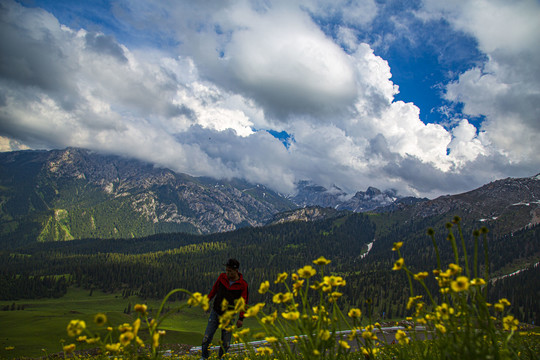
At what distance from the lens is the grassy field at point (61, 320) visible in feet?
164

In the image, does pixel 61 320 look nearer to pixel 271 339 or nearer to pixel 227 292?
pixel 227 292

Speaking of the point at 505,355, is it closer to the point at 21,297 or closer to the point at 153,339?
the point at 153,339

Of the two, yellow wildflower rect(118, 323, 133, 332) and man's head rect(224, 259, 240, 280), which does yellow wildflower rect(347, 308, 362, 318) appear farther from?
man's head rect(224, 259, 240, 280)

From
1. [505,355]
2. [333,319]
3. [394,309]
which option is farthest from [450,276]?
[394,309]

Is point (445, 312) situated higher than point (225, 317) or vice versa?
point (445, 312)

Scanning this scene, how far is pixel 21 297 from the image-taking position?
18388 centimetres

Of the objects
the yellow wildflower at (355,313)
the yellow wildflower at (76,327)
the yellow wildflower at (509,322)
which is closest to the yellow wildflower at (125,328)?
the yellow wildflower at (76,327)

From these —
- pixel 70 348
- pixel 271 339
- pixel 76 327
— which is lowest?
pixel 70 348

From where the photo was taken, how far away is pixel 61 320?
80.2 metres

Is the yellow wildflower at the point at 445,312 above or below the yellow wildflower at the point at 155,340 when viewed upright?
above

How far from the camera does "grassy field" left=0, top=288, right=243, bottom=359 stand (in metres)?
49.9

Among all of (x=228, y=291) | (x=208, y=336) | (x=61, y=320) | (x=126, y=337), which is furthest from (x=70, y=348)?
(x=61, y=320)

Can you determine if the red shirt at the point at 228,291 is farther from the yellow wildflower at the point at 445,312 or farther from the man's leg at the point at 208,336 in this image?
the yellow wildflower at the point at 445,312

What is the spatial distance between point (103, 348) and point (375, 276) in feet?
719
